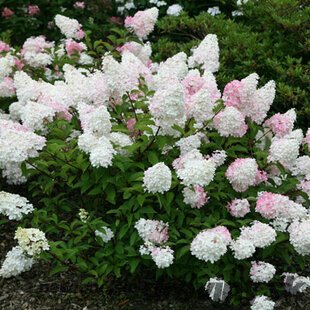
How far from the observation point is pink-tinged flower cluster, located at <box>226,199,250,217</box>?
3.21 m

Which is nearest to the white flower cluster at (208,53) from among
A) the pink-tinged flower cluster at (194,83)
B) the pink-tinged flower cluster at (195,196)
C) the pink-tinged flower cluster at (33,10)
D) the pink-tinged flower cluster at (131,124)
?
the pink-tinged flower cluster at (194,83)

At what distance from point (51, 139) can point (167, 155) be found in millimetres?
907

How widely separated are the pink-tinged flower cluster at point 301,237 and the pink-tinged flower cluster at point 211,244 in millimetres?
462

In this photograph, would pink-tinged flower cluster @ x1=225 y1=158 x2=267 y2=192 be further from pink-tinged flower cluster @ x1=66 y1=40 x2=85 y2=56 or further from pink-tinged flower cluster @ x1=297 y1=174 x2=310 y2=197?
pink-tinged flower cluster @ x1=66 y1=40 x2=85 y2=56

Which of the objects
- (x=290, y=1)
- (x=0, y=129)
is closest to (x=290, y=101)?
(x=290, y=1)

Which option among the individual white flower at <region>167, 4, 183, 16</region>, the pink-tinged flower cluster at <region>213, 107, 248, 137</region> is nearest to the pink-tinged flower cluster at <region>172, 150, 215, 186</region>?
the pink-tinged flower cluster at <region>213, 107, 248, 137</region>

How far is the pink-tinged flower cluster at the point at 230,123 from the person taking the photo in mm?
3348

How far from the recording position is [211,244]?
2789 millimetres

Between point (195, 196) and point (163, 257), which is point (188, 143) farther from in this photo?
point (163, 257)

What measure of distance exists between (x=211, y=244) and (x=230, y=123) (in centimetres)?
97

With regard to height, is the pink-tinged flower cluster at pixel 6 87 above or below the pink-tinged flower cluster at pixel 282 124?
below

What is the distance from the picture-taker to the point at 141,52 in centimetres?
482

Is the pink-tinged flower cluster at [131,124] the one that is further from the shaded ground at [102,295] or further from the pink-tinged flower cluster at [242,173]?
the shaded ground at [102,295]

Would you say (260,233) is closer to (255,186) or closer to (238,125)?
(255,186)
